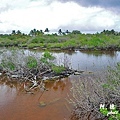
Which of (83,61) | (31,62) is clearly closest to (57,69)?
(31,62)

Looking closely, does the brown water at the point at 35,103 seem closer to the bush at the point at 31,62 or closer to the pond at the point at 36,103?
the pond at the point at 36,103

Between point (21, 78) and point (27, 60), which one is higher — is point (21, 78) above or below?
below

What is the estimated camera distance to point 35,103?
11.1m

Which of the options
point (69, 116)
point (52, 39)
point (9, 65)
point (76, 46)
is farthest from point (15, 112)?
point (52, 39)

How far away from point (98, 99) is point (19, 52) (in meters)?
10.0

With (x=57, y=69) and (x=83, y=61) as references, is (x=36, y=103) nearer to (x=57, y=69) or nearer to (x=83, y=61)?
(x=57, y=69)

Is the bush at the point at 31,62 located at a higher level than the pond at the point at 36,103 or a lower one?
higher

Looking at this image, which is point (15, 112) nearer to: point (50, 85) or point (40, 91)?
point (40, 91)

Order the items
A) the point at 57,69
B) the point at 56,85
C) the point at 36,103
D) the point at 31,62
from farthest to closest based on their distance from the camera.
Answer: the point at 31,62
the point at 57,69
the point at 56,85
the point at 36,103

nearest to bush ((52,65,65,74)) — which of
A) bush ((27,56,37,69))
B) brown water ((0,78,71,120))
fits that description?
brown water ((0,78,71,120))

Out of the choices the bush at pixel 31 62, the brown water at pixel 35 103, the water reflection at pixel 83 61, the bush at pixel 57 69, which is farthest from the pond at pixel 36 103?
the water reflection at pixel 83 61

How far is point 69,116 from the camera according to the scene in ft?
30.7

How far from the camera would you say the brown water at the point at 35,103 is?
9.58 meters

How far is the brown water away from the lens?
958 centimetres
